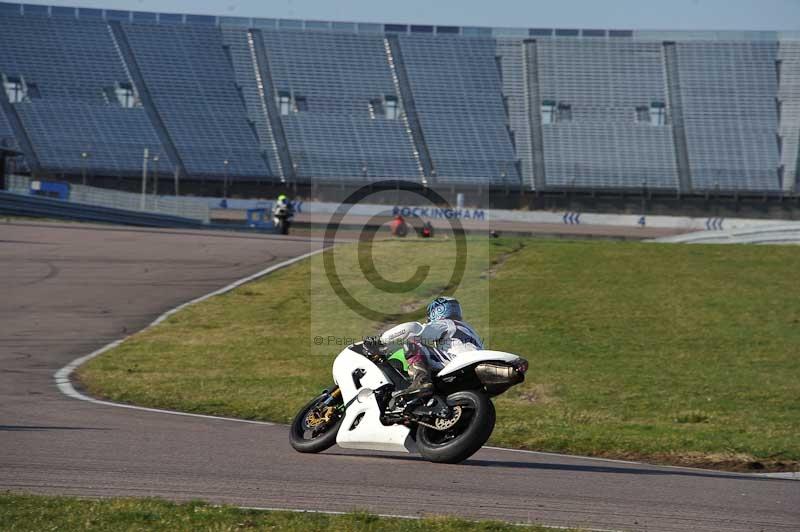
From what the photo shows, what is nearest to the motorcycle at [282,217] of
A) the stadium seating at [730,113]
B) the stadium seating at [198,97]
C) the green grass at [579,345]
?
the green grass at [579,345]

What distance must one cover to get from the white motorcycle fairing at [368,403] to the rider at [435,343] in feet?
0.59

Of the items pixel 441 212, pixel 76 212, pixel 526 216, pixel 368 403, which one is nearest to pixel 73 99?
pixel 441 212

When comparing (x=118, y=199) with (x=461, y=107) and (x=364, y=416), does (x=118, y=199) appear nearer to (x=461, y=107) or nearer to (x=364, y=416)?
(x=461, y=107)

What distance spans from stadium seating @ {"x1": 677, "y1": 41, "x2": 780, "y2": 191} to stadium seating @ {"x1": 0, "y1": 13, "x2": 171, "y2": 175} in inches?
1356

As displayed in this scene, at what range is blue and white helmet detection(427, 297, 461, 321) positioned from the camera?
9367 mm

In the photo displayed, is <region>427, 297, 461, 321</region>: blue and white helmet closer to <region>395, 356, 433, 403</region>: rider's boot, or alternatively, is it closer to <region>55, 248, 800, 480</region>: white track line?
<region>395, 356, 433, 403</region>: rider's boot

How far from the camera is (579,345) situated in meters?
17.2

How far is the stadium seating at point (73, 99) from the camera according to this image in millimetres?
63938

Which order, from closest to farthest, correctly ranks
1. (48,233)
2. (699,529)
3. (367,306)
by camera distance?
(699,529), (367,306), (48,233)

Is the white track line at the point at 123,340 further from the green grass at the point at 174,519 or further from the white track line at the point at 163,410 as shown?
the green grass at the point at 174,519

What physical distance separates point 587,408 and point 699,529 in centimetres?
712

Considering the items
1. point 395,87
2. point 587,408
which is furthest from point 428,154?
point 587,408

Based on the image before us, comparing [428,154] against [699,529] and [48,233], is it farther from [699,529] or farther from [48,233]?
[699,529]

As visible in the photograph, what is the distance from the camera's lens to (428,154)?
70125 millimetres
